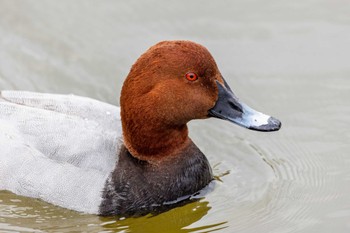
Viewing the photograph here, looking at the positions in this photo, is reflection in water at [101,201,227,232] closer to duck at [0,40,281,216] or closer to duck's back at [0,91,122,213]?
duck at [0,40,281,216]

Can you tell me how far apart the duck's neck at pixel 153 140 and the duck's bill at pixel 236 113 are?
1.47 ft

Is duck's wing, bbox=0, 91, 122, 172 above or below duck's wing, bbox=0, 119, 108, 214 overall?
above

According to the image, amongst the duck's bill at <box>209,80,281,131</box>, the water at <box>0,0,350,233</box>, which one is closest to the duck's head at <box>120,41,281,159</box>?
the duck's bill at <box>209,80,281,131</box>

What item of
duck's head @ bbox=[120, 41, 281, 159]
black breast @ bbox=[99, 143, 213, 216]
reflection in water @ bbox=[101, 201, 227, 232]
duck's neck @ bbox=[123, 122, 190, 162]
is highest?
duck's head @ bbox=[120, 41, 281, 159]

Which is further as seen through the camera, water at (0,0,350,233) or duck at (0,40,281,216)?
water at (0,0,350,233)

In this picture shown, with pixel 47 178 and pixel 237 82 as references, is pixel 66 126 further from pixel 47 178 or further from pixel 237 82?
pixel 237 82

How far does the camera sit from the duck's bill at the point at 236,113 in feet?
25.3

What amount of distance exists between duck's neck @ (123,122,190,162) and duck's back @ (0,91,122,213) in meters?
0.21

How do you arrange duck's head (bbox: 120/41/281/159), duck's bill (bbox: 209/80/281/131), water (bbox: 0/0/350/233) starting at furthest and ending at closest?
water (bbox: 0/0/350/233), duck's bill (bbox: 209/80/281/131), duck's head (bbox: 120/41/281/159)

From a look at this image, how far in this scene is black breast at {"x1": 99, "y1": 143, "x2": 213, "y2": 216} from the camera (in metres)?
7.84

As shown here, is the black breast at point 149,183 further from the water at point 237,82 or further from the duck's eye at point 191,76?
the duck's eye at point 191,76

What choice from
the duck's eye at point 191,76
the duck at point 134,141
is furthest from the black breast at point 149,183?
the duck's eye at point 191,76

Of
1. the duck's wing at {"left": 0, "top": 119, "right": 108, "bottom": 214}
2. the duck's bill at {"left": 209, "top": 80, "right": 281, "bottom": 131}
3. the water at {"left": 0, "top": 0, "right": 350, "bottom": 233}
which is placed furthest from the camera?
the water at {"left": 0, "top": 0, "right": 350, "bottom": 233}

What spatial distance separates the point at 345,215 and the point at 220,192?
4.12ft
